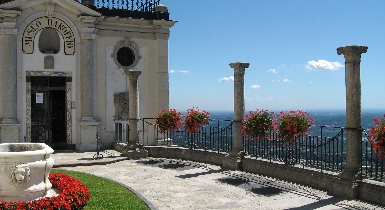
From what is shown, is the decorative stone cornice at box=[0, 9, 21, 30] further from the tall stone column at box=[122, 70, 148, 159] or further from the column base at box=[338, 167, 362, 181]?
the column base at box=[338, 167, 362, 181]

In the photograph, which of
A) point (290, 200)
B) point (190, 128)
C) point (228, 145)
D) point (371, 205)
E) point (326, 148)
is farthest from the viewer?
point (190, 128)

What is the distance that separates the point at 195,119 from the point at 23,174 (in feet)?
26.0

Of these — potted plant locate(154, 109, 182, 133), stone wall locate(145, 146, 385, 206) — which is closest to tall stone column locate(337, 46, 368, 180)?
stone wall locate(145, 146, 385, 206)

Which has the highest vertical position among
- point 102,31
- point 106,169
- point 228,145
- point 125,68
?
point 102,31

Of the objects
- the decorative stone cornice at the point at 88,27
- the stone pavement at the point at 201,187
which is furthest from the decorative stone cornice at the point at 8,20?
the stone pavement at the point at 201,187

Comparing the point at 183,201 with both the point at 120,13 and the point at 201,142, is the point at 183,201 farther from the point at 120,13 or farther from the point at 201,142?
the point at 120,13

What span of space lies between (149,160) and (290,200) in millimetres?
7132

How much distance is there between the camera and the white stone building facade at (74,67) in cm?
1628

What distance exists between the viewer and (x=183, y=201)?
28.2 feet

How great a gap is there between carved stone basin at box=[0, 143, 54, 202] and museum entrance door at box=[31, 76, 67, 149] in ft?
35.3

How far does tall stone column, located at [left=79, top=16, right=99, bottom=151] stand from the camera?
56.5 ft

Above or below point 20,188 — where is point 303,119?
above

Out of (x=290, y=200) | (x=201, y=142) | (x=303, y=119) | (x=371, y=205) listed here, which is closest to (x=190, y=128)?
(x=201, y=142)

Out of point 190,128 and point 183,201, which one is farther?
point 190,128
